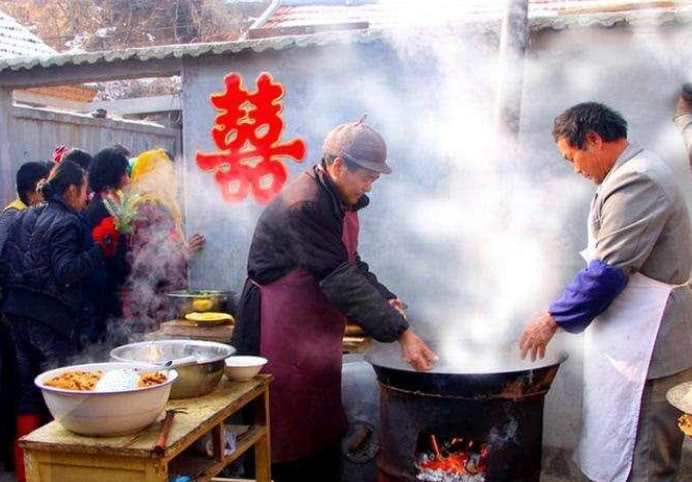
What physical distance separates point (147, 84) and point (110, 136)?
13763mm

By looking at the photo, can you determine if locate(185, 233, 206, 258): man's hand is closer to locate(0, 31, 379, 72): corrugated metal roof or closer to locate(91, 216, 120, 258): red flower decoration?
locate(91, 216, 120, 258): red flower decoration

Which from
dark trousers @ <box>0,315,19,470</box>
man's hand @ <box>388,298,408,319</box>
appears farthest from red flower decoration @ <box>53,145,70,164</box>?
man's hand @ <box>388,298,408,319</box>

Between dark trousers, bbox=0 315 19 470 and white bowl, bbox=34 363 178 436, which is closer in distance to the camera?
white bowl, bbox=34 363 178 436

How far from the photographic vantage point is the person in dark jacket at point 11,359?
18.1ft

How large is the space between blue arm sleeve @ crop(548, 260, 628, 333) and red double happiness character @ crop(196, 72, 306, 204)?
307 cm

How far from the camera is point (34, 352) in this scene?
509 cm

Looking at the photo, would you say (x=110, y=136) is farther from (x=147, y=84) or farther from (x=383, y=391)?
(x=147, y=84)

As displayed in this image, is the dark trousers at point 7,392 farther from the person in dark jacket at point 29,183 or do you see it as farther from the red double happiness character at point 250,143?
the red double happiness character at point 250,143

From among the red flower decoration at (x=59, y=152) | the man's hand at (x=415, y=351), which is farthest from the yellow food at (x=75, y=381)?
the red flower decoration at (x=59, y=152)

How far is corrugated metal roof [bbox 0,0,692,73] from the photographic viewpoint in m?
4.95

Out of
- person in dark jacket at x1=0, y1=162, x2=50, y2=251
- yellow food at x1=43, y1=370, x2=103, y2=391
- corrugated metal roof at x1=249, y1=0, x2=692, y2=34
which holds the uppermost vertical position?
corrugated metal roof at x1=249, y1=0, x2=692, y2=34

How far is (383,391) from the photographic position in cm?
384

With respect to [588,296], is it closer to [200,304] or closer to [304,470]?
[304,470]

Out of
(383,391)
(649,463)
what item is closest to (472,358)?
(383,391)
